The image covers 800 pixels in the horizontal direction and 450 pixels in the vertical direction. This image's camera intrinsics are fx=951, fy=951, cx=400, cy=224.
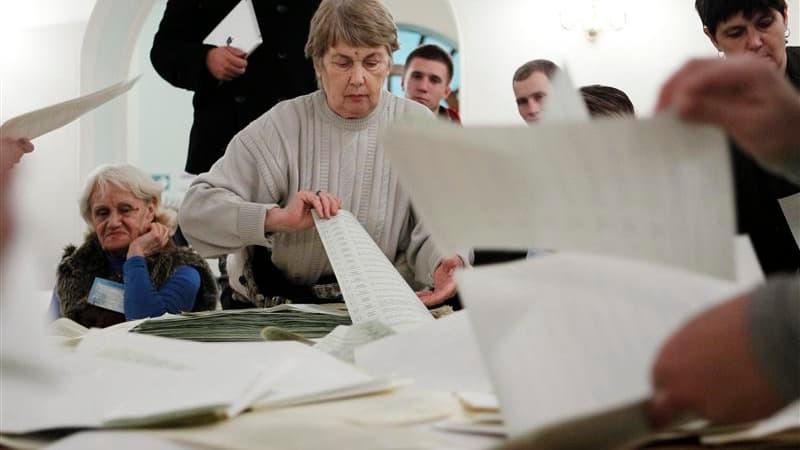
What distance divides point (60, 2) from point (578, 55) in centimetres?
318

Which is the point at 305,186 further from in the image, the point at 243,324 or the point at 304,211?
the point at 243,324

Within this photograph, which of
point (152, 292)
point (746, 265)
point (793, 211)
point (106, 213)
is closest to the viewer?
point (746, 265)

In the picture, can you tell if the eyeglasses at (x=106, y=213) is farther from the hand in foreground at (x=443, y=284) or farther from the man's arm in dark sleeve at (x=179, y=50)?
the hand in foreground at (x=443, y=284)

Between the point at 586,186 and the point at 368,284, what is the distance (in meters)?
0.64

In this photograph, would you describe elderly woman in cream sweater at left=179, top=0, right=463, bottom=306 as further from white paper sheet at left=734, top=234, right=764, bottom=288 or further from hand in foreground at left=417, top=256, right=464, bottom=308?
white paper sheet at left=734, top=234, right=764, bottom=288

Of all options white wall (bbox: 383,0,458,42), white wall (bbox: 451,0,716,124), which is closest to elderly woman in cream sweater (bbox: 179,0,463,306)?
white wall (bbox: 451,0,716,124)

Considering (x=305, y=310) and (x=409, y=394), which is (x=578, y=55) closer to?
(x=305, y=310)

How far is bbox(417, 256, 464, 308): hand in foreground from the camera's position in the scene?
1.33 metres

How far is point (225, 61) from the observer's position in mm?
2111

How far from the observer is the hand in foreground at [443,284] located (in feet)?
4.35

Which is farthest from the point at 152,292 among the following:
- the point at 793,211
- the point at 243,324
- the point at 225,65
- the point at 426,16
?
the point at 426,16

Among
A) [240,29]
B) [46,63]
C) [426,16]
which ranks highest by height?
[426,16]

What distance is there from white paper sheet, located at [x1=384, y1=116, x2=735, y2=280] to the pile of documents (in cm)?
48

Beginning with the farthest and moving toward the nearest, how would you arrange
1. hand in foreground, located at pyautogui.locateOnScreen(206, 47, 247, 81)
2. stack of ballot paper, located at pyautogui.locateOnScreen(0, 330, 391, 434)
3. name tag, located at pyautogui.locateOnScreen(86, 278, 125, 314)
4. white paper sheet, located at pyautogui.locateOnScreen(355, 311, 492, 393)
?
1. hand in foreground, located at pyautogui.locateOnScreen(206, 47, 247, 81)
2. name tag, located at pyautogui.locateOnScreen(86, 278, 125, 314)
3. white paper sheet, located at pyautogui.locateOnScreen(355, 311, 492, 393)
4. stack of ballot paper, located at pyautogui.locateOnScreen(0, 330, 391, 434)
